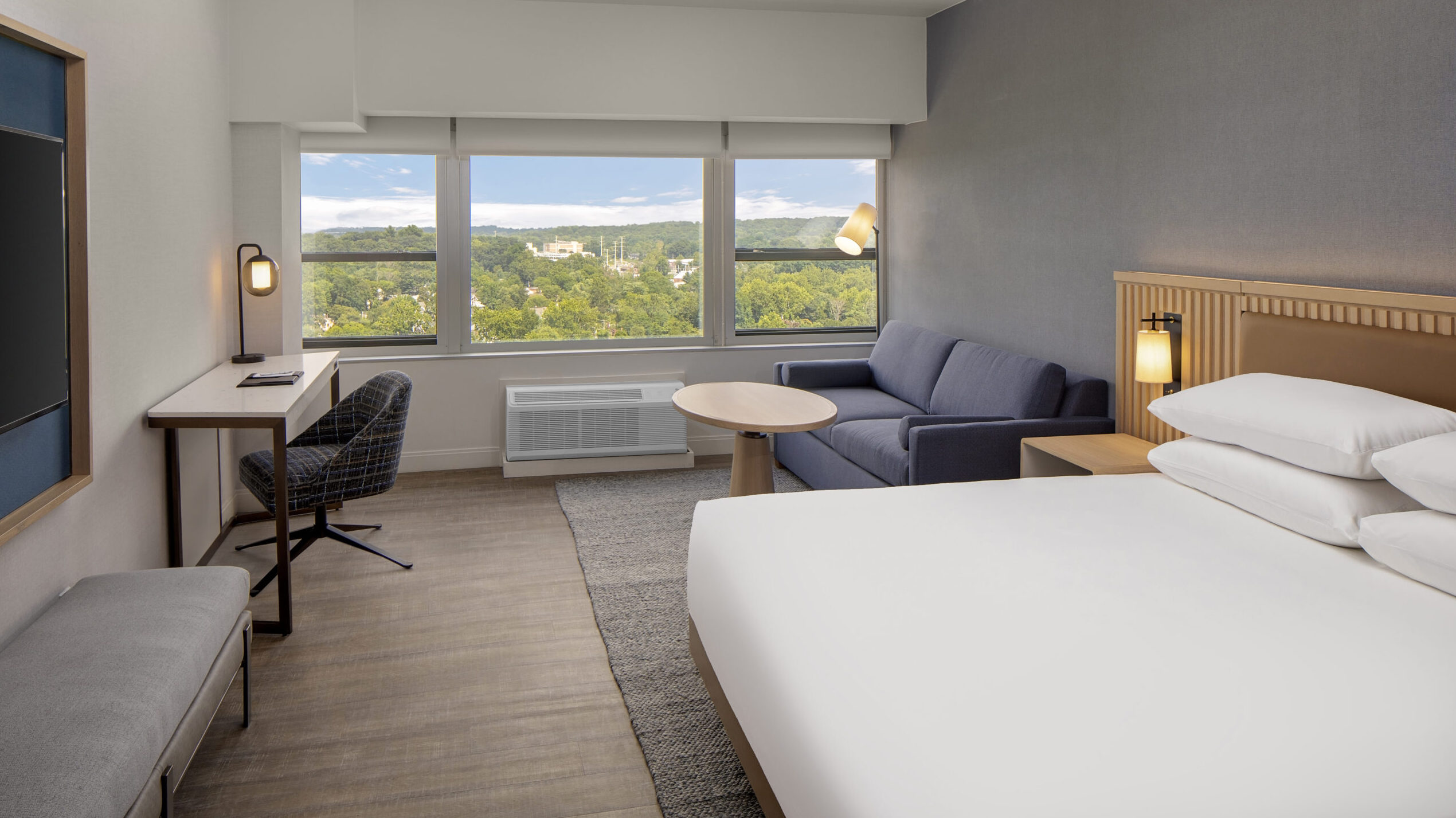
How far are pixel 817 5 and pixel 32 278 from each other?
4.27 meters

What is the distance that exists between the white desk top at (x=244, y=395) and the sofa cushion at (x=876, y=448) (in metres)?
2.38

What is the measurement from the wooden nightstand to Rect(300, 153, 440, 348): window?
3630 millimetres

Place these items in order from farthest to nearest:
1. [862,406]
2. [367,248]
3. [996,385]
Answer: [367,248] → [862,406] → [996,385]

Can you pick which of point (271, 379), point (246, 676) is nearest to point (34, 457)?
point (246, 676)

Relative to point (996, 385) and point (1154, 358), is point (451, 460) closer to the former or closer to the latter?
point (996, 385)

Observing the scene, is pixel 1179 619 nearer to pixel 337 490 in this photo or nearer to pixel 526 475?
pixel 337 490

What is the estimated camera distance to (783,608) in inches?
80.4

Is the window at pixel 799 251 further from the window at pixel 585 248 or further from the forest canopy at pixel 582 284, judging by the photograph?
the window at pixel 585 248

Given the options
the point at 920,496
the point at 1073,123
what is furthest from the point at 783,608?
the point at 1073,123

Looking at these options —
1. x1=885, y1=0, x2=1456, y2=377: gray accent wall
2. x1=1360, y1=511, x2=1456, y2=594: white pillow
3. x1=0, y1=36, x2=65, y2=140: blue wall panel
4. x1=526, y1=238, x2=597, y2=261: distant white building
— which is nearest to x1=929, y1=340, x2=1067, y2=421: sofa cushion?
x1=885, y1=0, x2=1456, y2=377: gray accent wall

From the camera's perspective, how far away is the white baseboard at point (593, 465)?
5551 mm

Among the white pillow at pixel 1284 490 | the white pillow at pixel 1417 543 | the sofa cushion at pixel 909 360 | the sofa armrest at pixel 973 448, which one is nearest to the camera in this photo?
the white pillow at pixel 1417 543

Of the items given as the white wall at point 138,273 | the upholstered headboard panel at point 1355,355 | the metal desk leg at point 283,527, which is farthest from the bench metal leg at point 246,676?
the upholstered headboard panel at point 1355,355

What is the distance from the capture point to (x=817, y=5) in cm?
543
